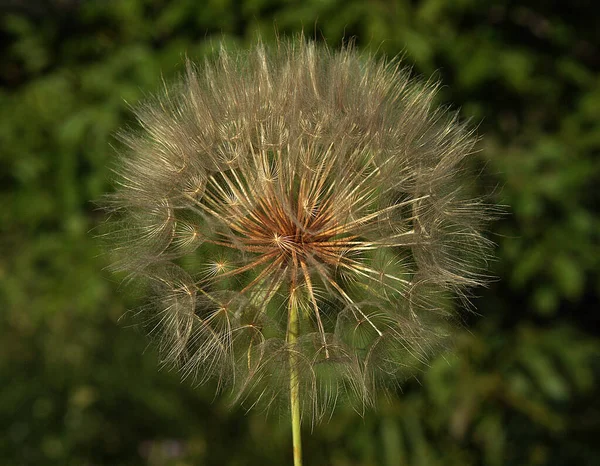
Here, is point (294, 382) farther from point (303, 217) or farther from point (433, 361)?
point (433, 361)

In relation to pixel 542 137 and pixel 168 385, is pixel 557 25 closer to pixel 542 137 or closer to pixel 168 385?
pixel 542 137

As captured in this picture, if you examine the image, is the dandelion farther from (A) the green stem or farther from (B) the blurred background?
(B) the blurred background

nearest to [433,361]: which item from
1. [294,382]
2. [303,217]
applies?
[303,217]

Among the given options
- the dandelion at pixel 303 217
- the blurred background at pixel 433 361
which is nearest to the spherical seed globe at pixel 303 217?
the dandelion at pixel 303 217

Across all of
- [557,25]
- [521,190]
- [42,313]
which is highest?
[557,25]

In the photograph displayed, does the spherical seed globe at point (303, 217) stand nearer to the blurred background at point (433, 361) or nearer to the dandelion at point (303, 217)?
the dandelion at point (303, 217)

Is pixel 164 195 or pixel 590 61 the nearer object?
pixel 164 195

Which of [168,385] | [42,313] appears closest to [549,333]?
[168,385]
